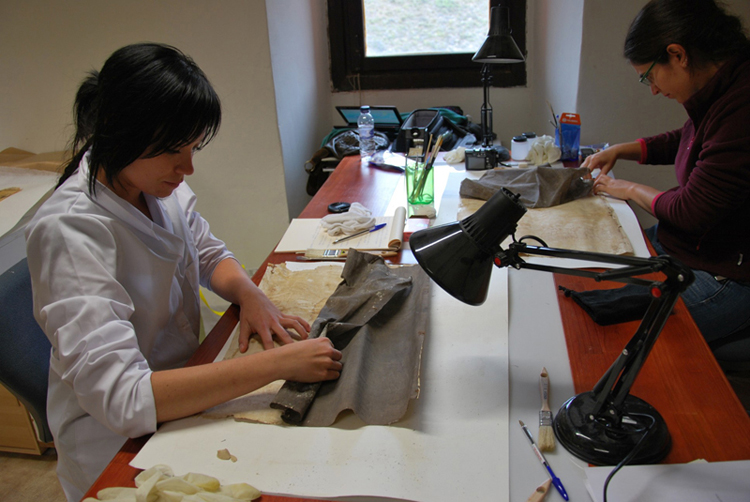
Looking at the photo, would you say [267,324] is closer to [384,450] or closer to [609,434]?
[384,450]

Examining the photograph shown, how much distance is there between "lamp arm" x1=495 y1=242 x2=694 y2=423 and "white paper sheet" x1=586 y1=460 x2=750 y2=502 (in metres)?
0.08

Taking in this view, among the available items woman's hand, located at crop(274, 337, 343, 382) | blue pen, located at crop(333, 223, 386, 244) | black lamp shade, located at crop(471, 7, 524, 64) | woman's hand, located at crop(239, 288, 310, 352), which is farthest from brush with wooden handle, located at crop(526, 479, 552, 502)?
black lamp shade, located at crop(471, 7, 524, 64)

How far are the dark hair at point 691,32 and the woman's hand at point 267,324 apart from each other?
113cm

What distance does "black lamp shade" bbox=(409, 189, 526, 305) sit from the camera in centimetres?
71

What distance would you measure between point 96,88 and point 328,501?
31.6 inches

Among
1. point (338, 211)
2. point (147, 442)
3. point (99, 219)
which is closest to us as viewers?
point (147, 442)

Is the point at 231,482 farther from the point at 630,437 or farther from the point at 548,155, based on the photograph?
the point at 548,155

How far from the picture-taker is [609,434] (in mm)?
753

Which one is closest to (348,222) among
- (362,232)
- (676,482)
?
(362,232)

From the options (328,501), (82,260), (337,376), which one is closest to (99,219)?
(82,260)

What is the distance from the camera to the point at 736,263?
52.2 inches

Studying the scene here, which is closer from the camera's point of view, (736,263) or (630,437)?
(630,437)

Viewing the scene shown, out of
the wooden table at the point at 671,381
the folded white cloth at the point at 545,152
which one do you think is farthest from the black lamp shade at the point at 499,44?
the wooden table at the point at 671,381

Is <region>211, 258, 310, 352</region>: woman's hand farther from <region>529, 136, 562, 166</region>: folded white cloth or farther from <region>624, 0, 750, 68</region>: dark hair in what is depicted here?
<region>529, 136, 562, 166</region>: folded white cloth
